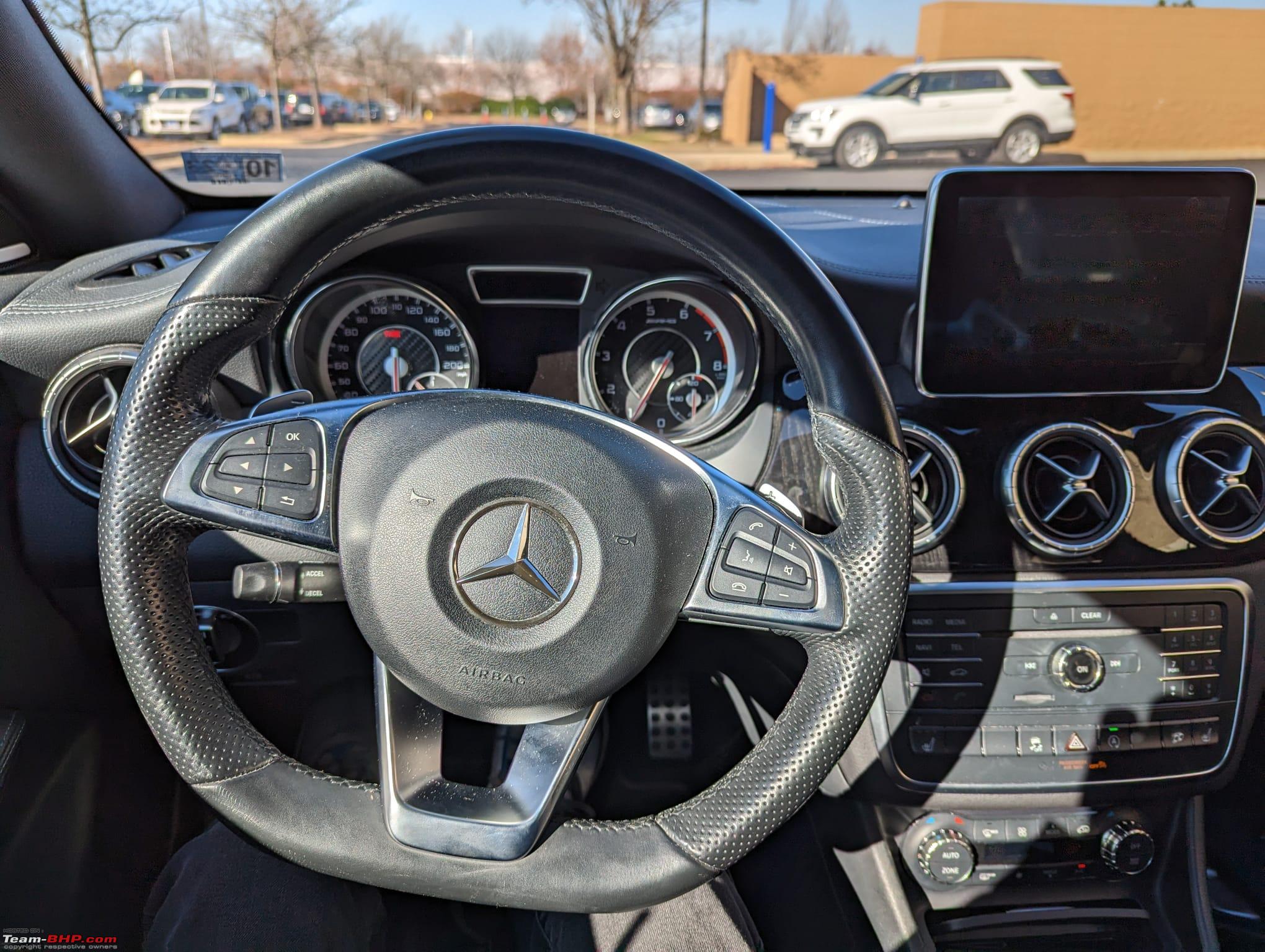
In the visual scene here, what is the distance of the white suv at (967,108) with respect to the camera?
75.0 inches

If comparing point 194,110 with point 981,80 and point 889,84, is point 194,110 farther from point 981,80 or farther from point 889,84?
point 981,80

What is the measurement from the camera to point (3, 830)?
1.91 m

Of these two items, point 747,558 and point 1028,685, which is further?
point 1028,685

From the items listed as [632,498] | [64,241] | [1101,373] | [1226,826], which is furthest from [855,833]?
[64,241]

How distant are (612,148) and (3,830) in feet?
6.11

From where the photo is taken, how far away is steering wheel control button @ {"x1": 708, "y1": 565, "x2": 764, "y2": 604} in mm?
1122

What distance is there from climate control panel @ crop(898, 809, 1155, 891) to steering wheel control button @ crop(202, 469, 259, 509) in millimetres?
1450

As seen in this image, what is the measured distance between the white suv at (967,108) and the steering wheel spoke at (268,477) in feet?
4.27

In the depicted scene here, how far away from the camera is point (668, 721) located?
7.04ft

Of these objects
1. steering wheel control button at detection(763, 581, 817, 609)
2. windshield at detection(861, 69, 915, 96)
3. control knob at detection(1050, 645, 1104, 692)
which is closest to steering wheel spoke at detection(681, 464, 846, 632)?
steering wheel control button at detection(763, 581, 817, 609)

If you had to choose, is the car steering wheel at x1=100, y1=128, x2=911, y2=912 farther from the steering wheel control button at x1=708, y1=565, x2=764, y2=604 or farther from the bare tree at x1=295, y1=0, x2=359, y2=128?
the bare tree at x1=295, y1=0, x2=359, y2=128

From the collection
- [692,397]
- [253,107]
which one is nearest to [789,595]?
[692,397]

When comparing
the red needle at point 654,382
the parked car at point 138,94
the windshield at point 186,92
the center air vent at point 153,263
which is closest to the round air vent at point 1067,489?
the red needle at point 654,382

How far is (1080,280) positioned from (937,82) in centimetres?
50
